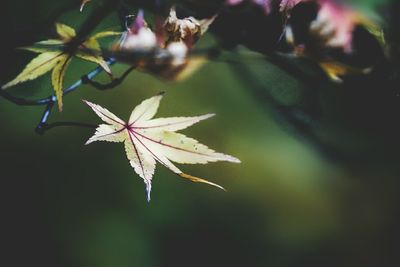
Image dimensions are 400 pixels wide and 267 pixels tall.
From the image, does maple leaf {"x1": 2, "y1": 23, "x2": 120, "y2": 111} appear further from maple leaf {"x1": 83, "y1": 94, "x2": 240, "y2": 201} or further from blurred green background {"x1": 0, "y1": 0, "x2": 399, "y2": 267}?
blurred green background {"x1": 0, "y1": 0, "x2": 399, "y2": 267}

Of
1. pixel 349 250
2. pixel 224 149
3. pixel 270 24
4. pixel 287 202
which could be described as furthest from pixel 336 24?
pixel 349 250

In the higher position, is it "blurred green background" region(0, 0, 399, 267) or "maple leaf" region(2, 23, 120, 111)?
"maple leaf" region(2, 23, 120, 111)

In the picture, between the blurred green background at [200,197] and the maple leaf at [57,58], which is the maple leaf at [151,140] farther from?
the blurred green background at [200,197]

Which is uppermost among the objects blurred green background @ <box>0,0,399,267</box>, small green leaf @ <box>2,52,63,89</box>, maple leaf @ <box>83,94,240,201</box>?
small green leaf @ <box>2,52,63,89</box>

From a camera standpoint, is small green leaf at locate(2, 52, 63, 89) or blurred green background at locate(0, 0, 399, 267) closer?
small green leaf at locate(2, 52, 63, 89)

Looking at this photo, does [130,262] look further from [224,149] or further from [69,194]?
A: [224,149]

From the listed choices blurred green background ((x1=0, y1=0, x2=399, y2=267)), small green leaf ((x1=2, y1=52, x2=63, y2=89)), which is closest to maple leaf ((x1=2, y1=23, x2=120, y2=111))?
small green leaf ((x1=2, y1=52, x2=63, y2=89))
